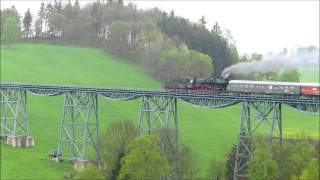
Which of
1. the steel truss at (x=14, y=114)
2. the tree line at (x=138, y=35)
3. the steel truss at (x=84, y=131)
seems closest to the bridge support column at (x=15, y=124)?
the steel truss at (x=14, y=114)

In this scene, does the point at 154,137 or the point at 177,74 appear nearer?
the point at 154,137

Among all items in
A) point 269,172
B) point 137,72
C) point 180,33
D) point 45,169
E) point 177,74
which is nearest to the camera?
point 269,172

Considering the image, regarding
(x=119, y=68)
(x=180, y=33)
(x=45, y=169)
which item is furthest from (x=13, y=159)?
(x=180, y=33)

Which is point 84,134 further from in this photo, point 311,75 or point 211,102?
point 311,75

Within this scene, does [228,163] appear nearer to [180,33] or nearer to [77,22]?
[180,33]

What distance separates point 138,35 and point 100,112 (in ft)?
107

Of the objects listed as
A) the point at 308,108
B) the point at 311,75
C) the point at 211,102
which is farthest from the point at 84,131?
the point at 311,75

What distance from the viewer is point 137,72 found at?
9169 centimetres

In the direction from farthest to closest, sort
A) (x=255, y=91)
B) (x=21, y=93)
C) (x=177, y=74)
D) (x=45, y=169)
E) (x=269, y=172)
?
1. (x=177, y=74)
2. (x=21, y=93)
3. (x=45, y=169)
4. (x=255, y=91)
5. (x=269, y=172)

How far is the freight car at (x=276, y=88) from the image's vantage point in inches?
1646

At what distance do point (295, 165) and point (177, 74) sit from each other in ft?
148

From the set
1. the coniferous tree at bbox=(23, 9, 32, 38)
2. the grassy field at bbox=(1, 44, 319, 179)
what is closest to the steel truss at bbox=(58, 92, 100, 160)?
the grassy field at bbox=(1, 44, 319, 179)

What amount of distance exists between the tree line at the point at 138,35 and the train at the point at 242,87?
30.4 metres

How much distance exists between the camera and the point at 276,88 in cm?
4325
